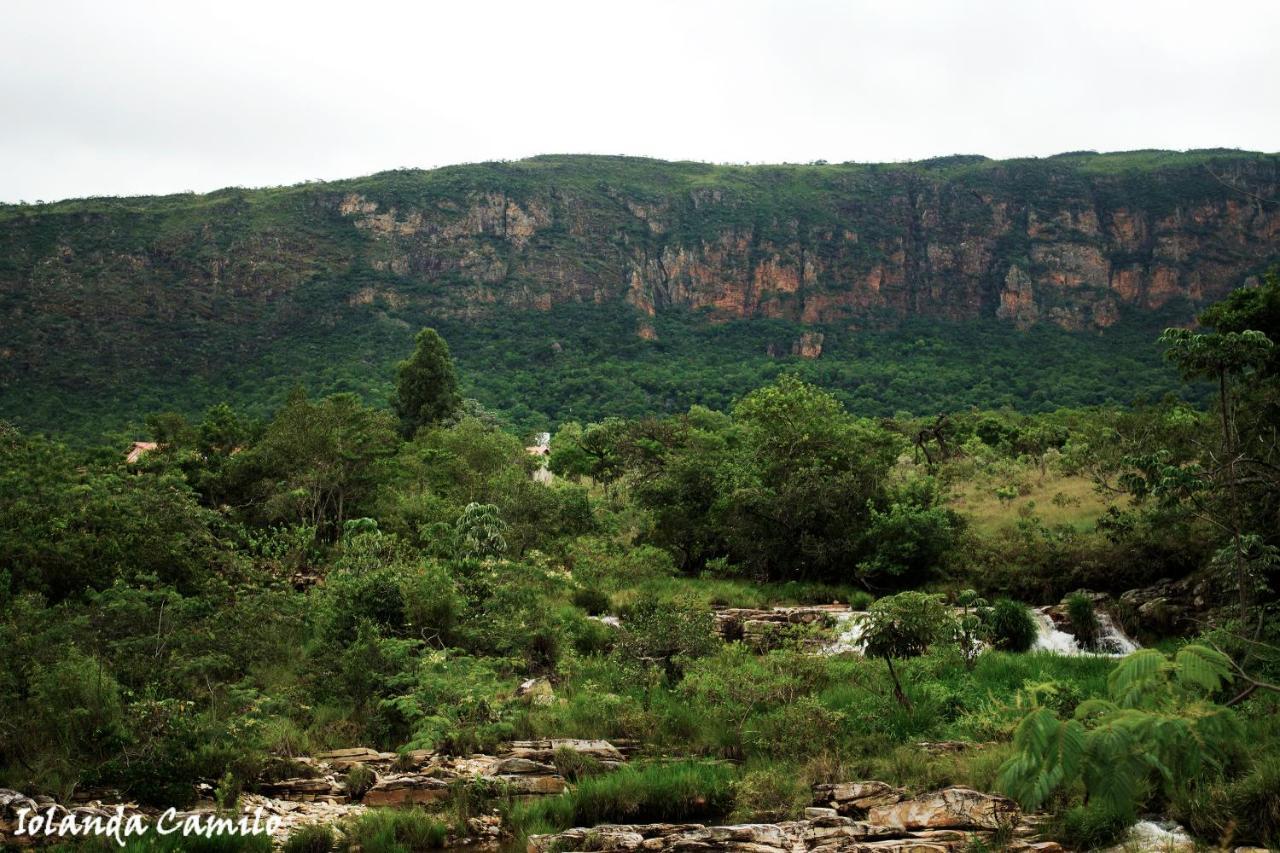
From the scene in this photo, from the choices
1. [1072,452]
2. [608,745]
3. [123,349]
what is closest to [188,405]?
[123,349]

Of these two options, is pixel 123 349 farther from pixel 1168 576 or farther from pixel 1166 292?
pixel 1166 292

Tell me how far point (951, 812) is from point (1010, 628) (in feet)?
31.0

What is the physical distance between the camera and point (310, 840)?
1016 cm

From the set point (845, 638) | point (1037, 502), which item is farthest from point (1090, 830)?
point (1037, 502)

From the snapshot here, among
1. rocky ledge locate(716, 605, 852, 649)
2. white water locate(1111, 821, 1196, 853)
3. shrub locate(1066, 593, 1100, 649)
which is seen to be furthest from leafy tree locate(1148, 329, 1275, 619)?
rocky ledge locate(716, 605, 852, 649)

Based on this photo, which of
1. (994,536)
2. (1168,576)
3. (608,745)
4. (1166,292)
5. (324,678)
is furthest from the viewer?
(1166,292)

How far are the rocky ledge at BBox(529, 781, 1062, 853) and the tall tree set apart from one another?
37464 mm

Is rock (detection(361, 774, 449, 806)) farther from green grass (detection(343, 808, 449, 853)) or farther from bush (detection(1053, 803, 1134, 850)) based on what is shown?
bush (detection(1053, 803, 1134, 850))

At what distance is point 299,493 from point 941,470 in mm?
20811

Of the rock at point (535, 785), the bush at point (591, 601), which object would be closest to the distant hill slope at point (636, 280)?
the bush at point (591, 601)

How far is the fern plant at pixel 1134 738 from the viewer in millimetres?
3752

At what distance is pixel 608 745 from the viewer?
1307cm

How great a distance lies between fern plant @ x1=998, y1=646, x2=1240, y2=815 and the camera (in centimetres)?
375

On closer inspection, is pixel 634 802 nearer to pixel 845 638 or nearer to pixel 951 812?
pixel 951 812
